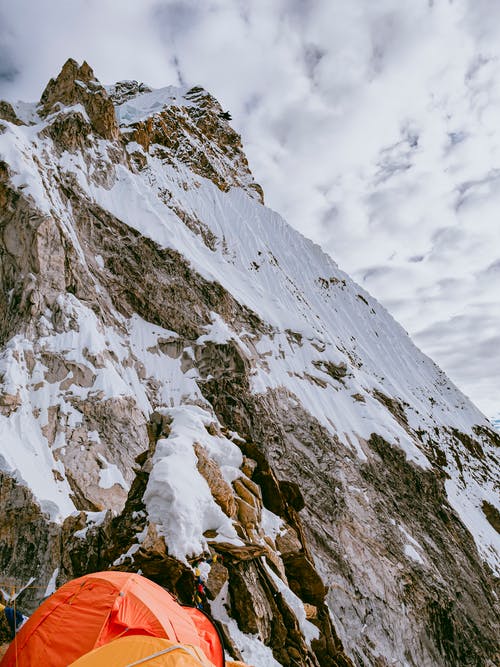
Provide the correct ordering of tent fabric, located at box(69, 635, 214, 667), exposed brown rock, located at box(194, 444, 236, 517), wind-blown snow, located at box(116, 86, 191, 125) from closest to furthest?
tent fabric, located at box(69, 635, 214, 667) → exposed brown rock, located at box(194, 444, 236, 517) → wind-blown snow, located at box(116, 86, 191, 125)

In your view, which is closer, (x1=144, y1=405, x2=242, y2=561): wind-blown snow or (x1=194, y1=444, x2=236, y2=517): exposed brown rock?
(x1=144, y1=405, x2=242, y2=561): wind-blown snow

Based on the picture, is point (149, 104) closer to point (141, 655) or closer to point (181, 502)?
point (181, 502)

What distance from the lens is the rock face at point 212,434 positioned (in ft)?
34.8

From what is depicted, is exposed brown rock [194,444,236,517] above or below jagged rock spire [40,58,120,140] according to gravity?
below

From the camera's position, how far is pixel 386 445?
1320 inches

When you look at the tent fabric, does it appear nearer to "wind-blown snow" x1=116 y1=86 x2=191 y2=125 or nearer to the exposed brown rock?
the exposed brown rock

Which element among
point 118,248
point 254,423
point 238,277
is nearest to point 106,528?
point 254,423

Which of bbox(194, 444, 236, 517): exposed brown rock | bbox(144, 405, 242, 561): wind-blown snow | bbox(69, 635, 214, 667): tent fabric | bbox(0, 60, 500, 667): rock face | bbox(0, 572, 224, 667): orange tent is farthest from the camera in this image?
bbox(194, 444, 236, 517): exposed brown rock

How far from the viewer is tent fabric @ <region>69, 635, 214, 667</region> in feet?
14.0

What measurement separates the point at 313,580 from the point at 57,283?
24.2 m

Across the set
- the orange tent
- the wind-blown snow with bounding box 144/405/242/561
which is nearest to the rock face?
the wind-blown snow with bounding box 144/405/242/561

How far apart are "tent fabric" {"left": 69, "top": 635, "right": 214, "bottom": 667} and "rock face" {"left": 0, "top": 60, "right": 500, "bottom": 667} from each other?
3.83 meters

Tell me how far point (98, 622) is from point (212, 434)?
9.19 meters

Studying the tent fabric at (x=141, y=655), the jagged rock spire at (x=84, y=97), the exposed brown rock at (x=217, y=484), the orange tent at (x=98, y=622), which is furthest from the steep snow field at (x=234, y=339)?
the tent fabric at (x=141, y=655)
